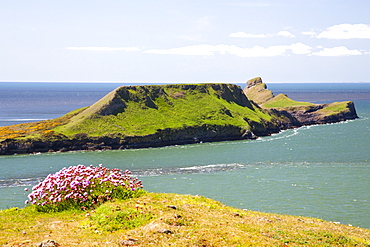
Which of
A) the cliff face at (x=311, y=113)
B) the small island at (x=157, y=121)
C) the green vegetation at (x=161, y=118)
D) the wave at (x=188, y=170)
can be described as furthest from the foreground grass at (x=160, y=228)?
the cliff face at (x=311, y=113)

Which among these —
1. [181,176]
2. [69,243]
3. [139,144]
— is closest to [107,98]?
[139,144]

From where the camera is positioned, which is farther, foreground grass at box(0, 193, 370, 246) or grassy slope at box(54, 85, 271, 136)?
grassy slope at box(54, 85, 271, 136)

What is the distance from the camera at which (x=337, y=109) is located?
171375 millimetres

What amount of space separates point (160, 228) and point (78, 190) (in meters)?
7.47

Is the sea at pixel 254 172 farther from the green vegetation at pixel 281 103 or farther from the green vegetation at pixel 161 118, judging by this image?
the green vegetation at pixel 281 103

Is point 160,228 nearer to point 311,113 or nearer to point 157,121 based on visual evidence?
point 157,121

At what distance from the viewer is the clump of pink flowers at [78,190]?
77.8 ft

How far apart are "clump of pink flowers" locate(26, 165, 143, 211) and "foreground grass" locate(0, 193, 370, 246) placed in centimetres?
75

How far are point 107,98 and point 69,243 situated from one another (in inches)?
4447

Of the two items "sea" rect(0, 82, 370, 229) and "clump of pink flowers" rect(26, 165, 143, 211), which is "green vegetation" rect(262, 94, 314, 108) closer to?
"sea" rect(0, 82, 370, 229)

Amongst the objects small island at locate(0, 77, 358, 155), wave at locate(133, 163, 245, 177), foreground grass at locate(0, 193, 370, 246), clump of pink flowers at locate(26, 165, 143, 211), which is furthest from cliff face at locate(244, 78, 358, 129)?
clump of pink flowers at locate(26, 165, 143, 211)

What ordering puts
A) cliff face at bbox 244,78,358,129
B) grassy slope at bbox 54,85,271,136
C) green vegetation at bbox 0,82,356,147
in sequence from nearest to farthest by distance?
green vegetation at bbox 0,82,356,147
grassy slope at bbox 54,85,271,136
cliff face at bbox 244,78,358,129

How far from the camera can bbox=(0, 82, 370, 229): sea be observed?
46050 millimetres

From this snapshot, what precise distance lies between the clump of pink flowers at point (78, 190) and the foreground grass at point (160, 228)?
0.75 metres
